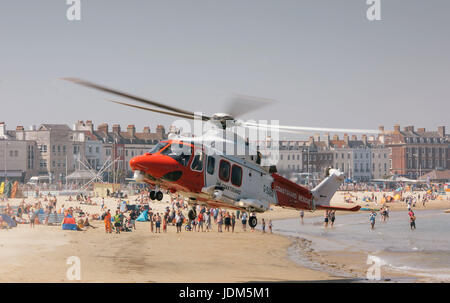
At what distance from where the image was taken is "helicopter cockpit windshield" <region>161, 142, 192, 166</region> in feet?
66.5

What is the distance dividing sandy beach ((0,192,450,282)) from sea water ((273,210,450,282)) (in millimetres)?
3350

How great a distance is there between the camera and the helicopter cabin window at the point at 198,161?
67.7 ft

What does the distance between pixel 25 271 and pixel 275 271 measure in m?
14.2

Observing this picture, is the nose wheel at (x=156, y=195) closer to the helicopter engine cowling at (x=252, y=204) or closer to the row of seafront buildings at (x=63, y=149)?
the helicopter engine cowling at (x=252, y=204)

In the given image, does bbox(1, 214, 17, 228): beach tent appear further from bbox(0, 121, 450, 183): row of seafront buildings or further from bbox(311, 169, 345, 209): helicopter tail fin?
bbox(0, 121, 450, 183): row of seafront buildings

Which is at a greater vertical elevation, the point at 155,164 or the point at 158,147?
the point at 158,147

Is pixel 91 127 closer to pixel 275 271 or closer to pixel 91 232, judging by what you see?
pixel 91 232

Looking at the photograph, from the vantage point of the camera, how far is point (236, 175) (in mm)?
21734

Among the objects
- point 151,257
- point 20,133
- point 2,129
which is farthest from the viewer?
point 20,133

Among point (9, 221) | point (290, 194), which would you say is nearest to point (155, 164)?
point (290, 194)

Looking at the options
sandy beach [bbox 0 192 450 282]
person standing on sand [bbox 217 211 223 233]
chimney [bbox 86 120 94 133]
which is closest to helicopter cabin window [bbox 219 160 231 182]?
sandy beach [bbox 0 192 450 282]

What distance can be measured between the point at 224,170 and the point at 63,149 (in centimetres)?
11238

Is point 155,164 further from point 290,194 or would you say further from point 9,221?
point 9,221
